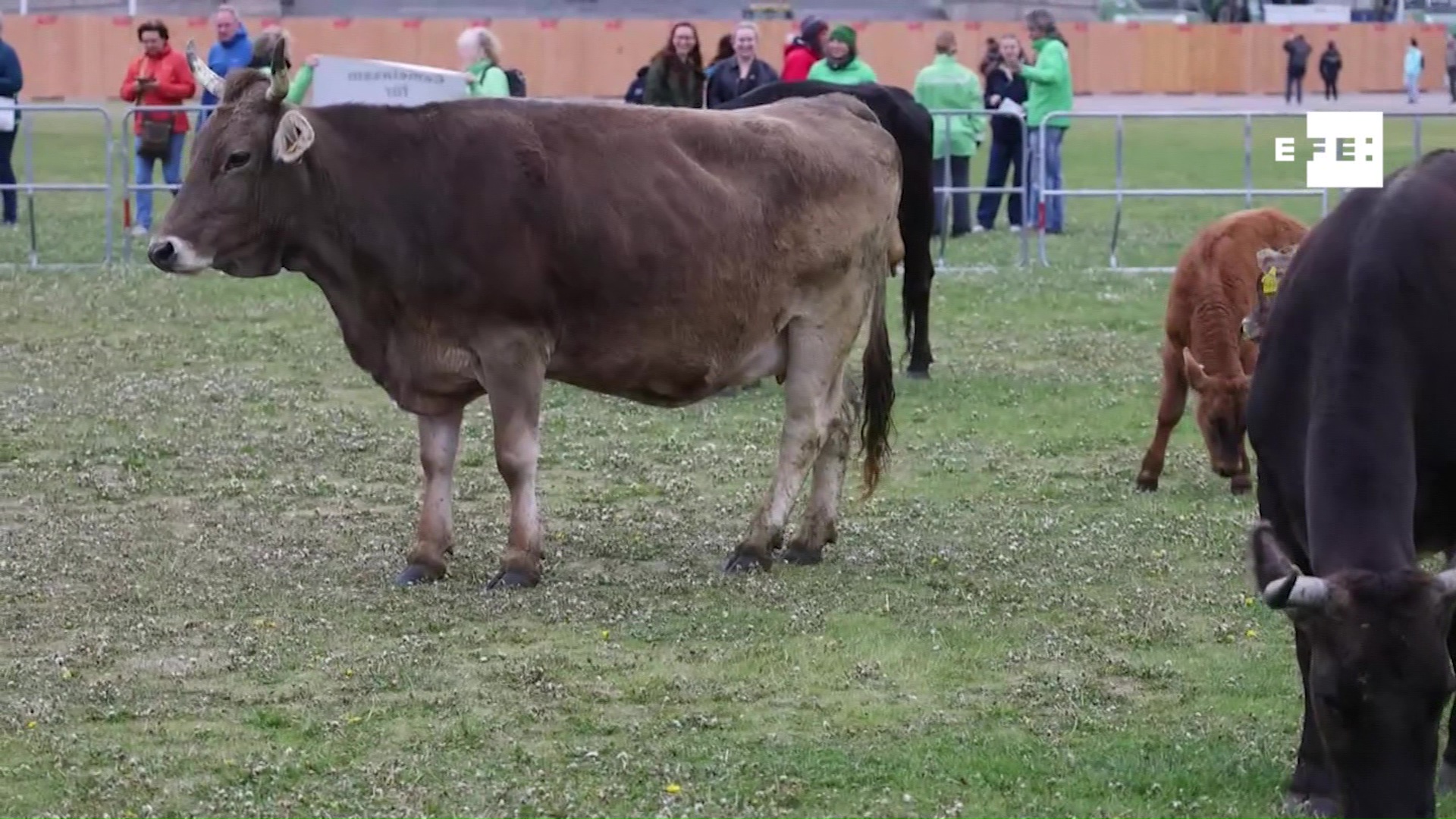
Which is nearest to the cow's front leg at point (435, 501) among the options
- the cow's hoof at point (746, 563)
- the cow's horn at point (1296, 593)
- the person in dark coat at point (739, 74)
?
the cow's hoof at point (746, 563)

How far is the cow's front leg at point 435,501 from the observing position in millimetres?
9562

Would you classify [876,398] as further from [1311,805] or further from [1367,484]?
[1367,484]

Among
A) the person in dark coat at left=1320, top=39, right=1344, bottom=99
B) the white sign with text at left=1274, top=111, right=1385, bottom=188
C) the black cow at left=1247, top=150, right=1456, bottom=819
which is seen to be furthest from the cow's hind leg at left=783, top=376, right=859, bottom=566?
the person in dark coat at left=1320, top=39, right=1344, bottom=99

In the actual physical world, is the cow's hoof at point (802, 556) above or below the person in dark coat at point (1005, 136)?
below

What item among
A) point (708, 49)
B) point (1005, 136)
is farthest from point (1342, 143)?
point (708, 49)

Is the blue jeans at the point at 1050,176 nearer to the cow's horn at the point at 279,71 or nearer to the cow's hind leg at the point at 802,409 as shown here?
the cow's hind leg at the point at 802,409

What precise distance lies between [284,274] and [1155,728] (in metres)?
15.2

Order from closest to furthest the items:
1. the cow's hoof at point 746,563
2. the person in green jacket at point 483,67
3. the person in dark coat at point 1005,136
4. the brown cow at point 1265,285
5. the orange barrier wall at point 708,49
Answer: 1. the cow's hoof at point 746,563
2. the brown cow at point 1265,285
3. the person in green jacket at point 483,67
4. the person in dark coat at point 1005,136
5. the orange barrier wall at point 708,49

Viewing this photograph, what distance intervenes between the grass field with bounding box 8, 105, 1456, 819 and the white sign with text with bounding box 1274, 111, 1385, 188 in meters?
3.19

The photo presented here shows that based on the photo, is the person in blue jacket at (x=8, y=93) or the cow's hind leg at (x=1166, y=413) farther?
the person in blue jacket at (x=8, y=93)

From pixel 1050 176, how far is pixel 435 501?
50.5ft

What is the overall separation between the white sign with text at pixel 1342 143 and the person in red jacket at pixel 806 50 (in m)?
4.14

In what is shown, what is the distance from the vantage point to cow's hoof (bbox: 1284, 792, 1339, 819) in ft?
20.7

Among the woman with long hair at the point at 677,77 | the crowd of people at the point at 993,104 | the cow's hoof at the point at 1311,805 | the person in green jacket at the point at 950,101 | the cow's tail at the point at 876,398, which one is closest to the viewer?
the cow's hoof at the point at 1311,805
